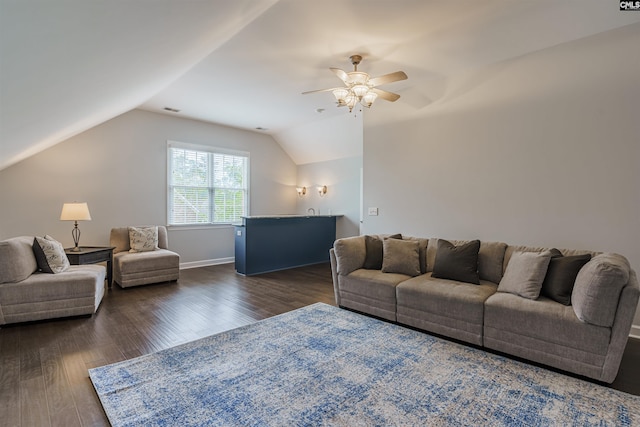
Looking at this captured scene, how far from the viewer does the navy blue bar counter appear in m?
5.77

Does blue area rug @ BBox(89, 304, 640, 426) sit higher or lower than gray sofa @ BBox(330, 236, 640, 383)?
lower

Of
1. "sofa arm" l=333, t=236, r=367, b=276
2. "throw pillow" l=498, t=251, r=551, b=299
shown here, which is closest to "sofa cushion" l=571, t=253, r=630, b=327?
"throw pillow" l=498, t=251, r=551, b=299

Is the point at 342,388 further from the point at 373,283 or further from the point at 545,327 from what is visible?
the point at 545,327

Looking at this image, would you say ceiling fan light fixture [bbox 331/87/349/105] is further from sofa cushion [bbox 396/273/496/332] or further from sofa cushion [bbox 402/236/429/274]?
sofa cushion [bbox 396/273/496/332]

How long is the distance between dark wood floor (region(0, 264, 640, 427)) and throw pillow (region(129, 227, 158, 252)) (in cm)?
80

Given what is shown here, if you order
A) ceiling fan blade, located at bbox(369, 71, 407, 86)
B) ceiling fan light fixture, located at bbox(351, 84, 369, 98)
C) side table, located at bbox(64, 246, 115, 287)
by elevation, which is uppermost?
ceiling fan blade, located at bbox(369, 71, 407, 86)

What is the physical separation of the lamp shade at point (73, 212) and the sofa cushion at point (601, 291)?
231 inches

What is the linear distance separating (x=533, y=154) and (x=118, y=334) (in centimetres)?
488

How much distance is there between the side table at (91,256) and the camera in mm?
4223

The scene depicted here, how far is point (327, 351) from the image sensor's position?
2.71 m

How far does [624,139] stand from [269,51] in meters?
3.79

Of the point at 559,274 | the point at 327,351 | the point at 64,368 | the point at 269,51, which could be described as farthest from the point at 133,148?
the point at 559,274

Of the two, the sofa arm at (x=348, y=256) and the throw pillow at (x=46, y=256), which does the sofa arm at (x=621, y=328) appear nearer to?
the sofa arm at (x=348, y=256)

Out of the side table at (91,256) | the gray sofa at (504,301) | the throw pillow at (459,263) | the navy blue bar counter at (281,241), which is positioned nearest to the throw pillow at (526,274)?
the gray sofa at (504,301)
